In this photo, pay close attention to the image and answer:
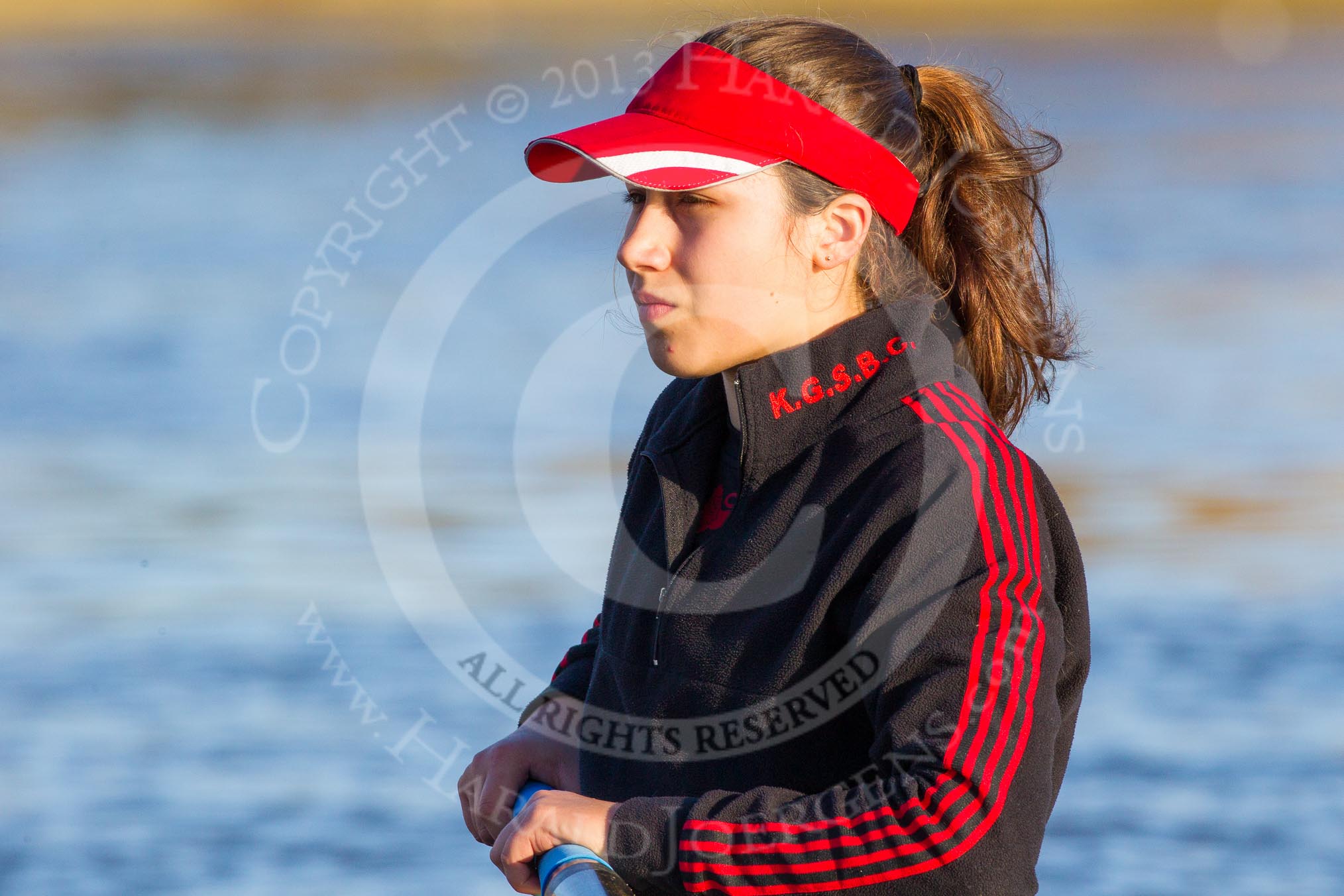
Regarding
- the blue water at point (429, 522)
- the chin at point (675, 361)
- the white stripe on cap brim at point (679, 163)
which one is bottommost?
the chin at point (675, 361)

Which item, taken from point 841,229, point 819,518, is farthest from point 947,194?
point 819,518

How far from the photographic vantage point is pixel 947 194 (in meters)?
2.06

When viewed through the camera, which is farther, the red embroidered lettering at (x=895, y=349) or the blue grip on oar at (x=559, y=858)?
the red embroidered lettering at (x=895, y=349)

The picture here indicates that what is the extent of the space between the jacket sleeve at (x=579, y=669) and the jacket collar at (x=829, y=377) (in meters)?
0.33

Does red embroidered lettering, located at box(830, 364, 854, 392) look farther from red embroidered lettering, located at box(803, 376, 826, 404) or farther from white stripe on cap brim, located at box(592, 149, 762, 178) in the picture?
white stripe on cap brim, located at box(592, 149, 762, 178)

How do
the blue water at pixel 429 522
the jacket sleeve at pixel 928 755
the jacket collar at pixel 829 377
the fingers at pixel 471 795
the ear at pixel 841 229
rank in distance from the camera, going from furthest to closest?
the blue water at pixel 429 522 → the fingers at pixel 471 795 → the ear at pixel 841 229 → the jacket collar at pixel 829 377 → the jacket sleeve at pixel 928 755

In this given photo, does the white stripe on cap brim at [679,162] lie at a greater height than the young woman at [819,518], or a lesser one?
greater

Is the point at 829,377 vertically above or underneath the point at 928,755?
above

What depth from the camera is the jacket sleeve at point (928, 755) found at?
5.03 ft

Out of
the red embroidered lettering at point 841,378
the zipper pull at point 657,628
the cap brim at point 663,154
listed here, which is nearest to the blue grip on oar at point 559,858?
the zipper pull at point 657,628

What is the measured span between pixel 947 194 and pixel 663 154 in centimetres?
42

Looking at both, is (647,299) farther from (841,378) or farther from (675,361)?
(841,378)

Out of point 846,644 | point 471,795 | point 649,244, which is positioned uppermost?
point 649,244

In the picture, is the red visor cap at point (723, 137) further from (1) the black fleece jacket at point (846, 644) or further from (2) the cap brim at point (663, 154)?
(1) the black fleece jacket at point (846, 644)
